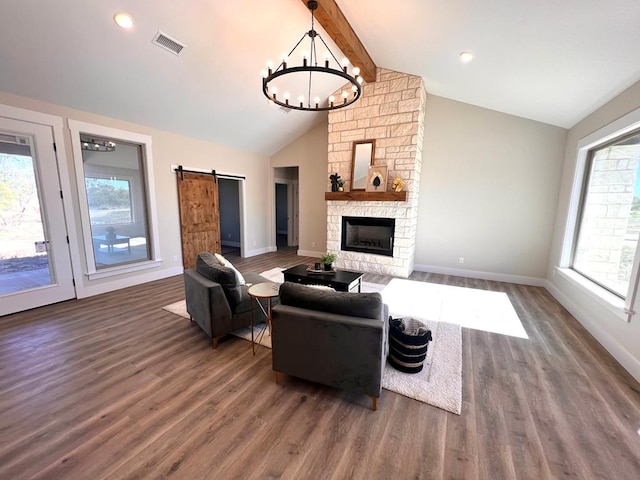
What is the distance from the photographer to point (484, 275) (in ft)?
17.0

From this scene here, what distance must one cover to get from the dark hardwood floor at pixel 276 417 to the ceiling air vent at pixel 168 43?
11.5 ft

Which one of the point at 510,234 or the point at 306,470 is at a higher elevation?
the point at 510,234

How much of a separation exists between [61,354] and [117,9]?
3.56 metres

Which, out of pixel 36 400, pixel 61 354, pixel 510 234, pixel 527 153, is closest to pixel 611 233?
pixel 510 234

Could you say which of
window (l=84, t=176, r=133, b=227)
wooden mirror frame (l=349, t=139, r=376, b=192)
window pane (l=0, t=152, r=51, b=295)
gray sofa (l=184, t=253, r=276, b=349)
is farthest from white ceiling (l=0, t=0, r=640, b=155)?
gray sofa (l=184, t=253, r=276, b=349)

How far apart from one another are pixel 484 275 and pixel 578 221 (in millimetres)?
1664

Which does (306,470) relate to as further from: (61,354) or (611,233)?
(611,233)

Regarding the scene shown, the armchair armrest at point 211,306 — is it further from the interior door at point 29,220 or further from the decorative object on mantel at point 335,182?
the decorative object on mantel at point 335,182

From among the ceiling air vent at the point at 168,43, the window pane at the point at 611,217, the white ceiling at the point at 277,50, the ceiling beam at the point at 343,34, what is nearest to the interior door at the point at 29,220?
the white ceiling at the point at 277,50

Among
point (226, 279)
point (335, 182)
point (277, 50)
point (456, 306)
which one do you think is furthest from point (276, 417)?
point (277, 50)

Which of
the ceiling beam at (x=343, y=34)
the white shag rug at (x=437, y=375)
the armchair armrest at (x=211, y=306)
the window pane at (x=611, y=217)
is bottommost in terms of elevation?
the white shag rug at (x=437, y=375)

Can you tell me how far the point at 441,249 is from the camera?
18.0ft

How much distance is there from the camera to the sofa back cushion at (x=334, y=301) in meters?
1.93

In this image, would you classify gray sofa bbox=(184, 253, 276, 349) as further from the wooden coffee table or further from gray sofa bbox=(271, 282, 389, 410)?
gray sofa bbox=(271, 282, 389, 410)
